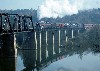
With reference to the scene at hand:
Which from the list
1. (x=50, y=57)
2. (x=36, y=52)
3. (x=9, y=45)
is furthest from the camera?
(x=36, y=52)

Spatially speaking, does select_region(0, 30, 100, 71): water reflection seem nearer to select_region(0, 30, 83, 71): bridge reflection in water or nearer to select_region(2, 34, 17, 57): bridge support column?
select_region(0, 30, 83, 71): bridge reflection in water

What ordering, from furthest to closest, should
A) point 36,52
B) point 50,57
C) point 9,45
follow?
point 36,52 < point 50,57 < point 9,45

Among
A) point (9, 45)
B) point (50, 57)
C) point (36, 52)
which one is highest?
point (9, 45)

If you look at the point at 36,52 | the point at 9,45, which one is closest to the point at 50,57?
the point at 36,52

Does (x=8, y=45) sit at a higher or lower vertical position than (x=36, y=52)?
higher

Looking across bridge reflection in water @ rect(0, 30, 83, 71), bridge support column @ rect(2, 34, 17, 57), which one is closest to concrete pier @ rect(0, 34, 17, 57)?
bridge support column @ rect(2, 34, 17, 57)

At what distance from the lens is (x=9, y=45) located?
51.8 m

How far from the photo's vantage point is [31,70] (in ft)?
171

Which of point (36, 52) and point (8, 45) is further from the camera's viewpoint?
point (36, 52)

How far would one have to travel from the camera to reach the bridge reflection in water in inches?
2071

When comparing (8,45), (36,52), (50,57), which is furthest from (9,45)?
(36,52)

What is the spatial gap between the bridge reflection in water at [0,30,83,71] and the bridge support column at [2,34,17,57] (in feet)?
3.63

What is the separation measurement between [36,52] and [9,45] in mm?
25814

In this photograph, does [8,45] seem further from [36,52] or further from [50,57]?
[36,52]
